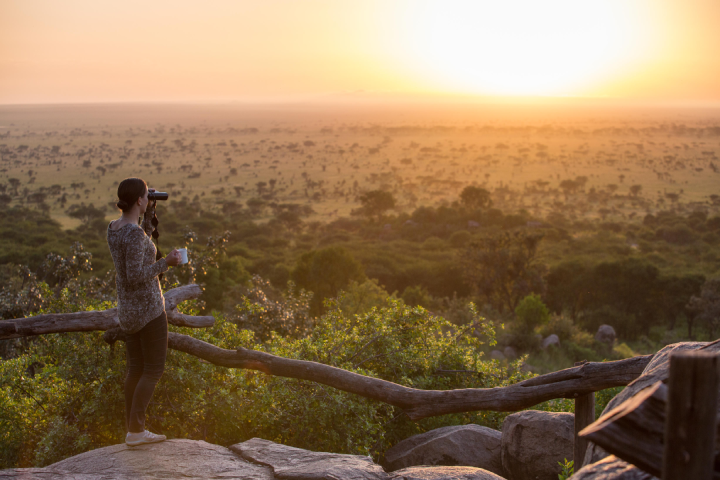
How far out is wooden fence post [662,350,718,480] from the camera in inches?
73.6

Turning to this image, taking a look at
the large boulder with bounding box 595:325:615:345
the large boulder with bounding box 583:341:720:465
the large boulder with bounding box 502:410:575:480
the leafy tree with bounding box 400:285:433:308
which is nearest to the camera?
the large boulder with bounding box 583:341:720:465

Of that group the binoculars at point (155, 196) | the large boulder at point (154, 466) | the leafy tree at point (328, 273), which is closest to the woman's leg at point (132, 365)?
the large boulder at point (154, 466)

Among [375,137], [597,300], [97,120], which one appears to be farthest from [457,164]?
[97,120]

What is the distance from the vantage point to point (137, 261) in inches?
148

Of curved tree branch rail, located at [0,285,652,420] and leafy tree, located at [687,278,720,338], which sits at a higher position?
curved tree branch rail, located at [0,285,652,420]

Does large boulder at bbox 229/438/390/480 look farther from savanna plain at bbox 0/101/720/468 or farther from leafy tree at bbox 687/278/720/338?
leafy tree at bbox 687/278/720/338

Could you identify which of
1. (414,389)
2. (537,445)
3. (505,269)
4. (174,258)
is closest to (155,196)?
(174,258)

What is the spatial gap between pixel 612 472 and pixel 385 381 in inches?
88.4

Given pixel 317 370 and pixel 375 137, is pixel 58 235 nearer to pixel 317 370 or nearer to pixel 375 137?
pixel 317 370

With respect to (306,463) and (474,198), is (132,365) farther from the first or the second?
(474,198)

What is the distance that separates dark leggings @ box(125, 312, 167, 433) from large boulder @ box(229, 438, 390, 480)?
84cm

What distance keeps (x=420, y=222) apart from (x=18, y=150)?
81.0 meters

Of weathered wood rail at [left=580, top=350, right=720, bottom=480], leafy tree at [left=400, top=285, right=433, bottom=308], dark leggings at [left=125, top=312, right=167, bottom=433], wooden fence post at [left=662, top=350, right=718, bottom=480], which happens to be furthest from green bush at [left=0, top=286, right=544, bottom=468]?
leafy tree at [left=400, top=285, right=433, bottom=308]

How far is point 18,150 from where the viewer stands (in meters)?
90.8
